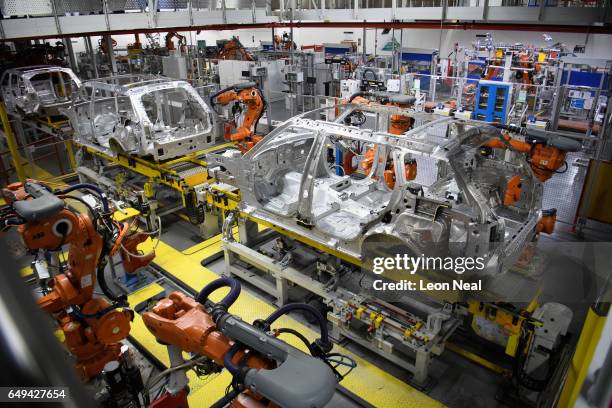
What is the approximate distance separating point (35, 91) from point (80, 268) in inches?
359

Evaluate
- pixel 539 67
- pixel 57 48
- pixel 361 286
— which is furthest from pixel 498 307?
pixel 57 48

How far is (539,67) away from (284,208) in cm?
1348

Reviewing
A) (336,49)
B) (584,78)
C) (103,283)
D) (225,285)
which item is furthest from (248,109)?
(336,49)

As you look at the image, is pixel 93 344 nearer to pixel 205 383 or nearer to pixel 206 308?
pixel 205 383

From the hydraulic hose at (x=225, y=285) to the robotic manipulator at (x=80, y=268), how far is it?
1474 millimetres

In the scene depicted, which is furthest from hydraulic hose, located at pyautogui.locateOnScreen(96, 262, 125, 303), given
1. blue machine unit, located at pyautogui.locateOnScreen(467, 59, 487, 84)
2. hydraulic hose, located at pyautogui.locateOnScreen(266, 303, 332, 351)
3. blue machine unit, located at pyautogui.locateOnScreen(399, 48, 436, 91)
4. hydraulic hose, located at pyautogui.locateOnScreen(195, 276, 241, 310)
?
blue machine unit, located at pyautogui.locateOnScreen(399, 48, 436, 91)

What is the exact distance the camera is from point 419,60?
55.7 ft

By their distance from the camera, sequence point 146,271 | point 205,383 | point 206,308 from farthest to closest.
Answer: point 146,271 < point 205,383 < point 206,308

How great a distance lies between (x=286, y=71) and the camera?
14625 millimetres

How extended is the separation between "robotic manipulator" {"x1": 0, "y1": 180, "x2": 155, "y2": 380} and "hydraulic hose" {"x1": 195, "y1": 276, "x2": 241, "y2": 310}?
1474 mm

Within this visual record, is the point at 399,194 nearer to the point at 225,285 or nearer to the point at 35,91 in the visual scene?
the point at 225,285

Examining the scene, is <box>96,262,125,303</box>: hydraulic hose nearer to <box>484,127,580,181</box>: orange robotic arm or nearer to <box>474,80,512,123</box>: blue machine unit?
<box>484,127,580,181</box>: orange robotic arm

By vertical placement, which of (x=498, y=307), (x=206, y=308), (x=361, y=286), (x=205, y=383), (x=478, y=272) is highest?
(x=206, y=308)

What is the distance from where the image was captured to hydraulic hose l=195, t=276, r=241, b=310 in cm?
294
